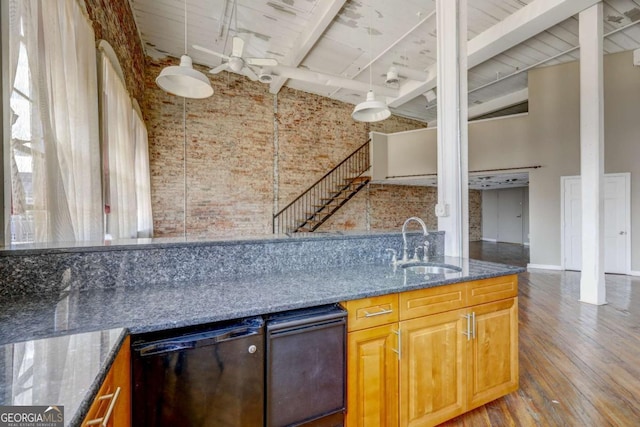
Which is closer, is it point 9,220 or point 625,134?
point 9,220

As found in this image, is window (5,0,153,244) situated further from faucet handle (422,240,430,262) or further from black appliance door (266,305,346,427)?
faucet handle (422,240,430,262)

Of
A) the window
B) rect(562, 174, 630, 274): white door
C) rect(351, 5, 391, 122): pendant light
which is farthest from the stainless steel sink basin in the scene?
rect(562, 174, 630, 274): white door

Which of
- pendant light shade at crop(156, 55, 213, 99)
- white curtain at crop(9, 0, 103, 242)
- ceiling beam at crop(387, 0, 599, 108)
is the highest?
ceiling beam at crop(387, 0, 599, 108)

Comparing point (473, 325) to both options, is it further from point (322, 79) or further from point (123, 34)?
point (322, 79)

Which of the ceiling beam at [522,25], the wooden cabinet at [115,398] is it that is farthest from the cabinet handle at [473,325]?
the ceiling beam at [522,25]

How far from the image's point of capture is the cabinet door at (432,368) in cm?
161

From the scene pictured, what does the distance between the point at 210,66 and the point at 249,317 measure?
7.24 metres

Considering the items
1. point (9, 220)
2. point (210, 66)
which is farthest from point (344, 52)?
point (9, 220)

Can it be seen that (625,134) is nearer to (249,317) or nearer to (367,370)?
(367,370)

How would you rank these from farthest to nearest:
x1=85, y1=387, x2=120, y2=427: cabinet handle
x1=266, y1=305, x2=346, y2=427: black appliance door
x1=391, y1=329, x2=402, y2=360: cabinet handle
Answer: x1=391, y1=329, x2=402, y2=360: cabinet handle
x1=266, y1=305, x2=346, y2=427: black appliance door
x1=85, y1=387, x2=120, y2=427: cabinet handle

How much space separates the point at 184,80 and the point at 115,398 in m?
2.46

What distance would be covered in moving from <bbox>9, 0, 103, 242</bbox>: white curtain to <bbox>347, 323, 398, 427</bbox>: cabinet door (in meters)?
1.92

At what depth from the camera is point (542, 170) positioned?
643 centimetres

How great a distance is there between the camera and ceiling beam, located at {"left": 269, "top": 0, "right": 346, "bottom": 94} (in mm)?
4367
